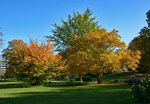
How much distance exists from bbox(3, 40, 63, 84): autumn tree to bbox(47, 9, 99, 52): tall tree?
10348 mm

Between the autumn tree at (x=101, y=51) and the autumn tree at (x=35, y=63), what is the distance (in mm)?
3245

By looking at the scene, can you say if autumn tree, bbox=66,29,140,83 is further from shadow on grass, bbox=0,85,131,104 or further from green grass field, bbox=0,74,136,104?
shadow on grass, bbox=0,85,131,104

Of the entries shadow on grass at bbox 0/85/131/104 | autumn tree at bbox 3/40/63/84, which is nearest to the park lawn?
shadow on grass at bbox 0/85/131/104

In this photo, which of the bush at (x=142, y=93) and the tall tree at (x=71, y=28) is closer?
the bush at (x=142, y=93)

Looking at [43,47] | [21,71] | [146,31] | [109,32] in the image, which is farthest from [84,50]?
[146,31]

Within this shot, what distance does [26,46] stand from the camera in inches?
918

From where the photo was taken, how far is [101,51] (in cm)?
2409

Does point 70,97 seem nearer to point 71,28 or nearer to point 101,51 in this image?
point 101,51

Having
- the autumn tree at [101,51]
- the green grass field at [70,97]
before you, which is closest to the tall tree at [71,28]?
the autumn tree at [101,51]

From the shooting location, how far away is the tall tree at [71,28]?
34.2 m

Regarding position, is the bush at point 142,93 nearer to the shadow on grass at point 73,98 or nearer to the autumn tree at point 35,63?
the shadow on grass at point 73,98

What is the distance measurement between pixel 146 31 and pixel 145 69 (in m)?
15.7

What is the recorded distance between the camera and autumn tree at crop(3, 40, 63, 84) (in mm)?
22391

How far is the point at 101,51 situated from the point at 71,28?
13.0 metres
